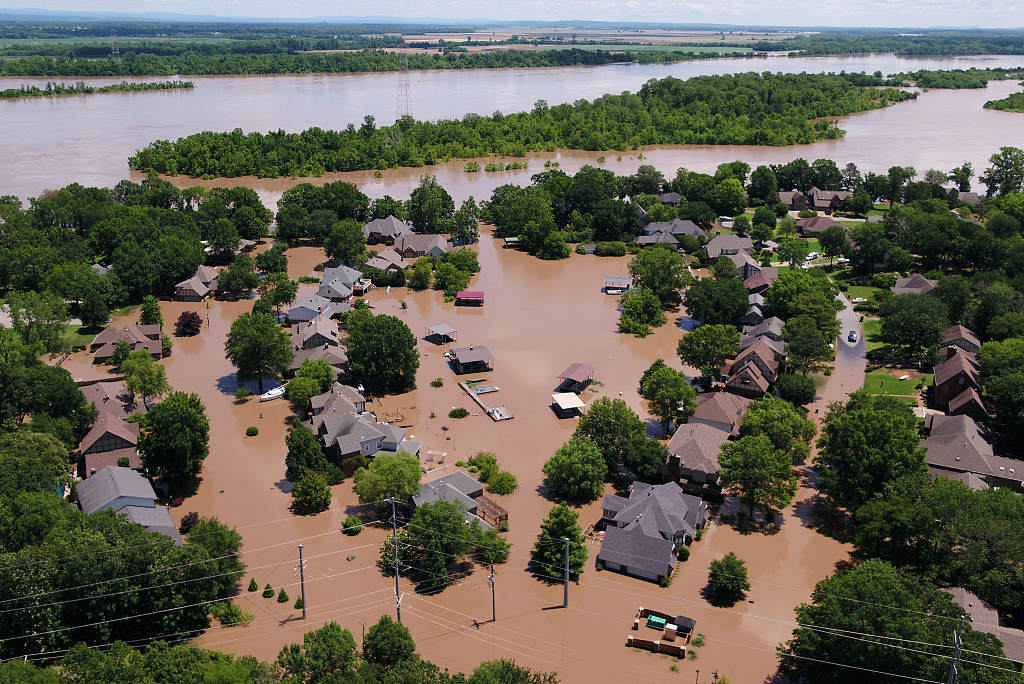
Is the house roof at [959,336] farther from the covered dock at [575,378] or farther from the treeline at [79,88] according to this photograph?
the treeline at [79,88]

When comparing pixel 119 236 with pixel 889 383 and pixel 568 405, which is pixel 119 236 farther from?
pixel 889 383

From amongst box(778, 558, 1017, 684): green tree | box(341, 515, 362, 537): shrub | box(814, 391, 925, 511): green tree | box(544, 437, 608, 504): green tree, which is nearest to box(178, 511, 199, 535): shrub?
box(341, 515, 362, 537): shrub

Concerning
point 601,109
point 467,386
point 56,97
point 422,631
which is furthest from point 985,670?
point 56,97

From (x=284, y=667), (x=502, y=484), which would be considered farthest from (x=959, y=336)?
(x=284, y=667)

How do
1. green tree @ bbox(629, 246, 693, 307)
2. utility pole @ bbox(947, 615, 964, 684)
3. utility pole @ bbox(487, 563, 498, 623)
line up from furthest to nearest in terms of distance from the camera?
green tree @ bbox(629, 246, 693, 307) → utility pole @ bbox(487, 563, 498, 623) → utility pole @ bbox(947, 615, 964, 684)

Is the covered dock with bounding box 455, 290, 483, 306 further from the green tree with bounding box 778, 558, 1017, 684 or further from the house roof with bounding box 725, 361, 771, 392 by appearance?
the green tree with bounding box 778, 558, 1017, 684

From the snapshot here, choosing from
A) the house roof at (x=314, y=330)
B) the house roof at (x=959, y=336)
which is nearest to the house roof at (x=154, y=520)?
the house roof at (x=314, y=330)

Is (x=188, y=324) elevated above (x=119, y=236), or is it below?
below

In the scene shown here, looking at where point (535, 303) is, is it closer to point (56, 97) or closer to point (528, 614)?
point (528, 614)
